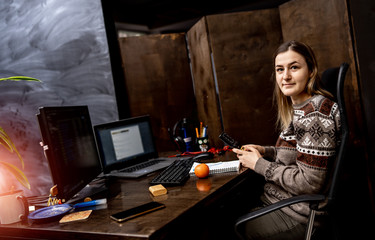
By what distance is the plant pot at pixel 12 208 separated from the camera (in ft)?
3.72

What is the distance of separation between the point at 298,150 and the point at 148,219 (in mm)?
712

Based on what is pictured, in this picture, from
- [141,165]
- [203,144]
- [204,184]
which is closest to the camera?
[204,184]

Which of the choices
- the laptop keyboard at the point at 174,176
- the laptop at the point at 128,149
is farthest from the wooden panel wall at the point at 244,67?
the laptop keyboard at the point at 174,176

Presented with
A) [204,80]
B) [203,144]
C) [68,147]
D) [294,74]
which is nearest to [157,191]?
[68,147]

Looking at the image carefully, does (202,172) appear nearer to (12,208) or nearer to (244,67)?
(12,208)

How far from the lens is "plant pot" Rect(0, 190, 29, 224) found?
3.72 feet

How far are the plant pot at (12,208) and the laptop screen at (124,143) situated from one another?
663mm

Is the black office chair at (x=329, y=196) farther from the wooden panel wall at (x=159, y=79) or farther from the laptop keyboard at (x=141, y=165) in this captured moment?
the wooden panel wall at (x=159, y=79)

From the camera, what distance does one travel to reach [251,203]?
214 centimetres

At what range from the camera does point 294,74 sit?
1380 millimetres

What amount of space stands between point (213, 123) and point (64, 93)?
4.37 feet

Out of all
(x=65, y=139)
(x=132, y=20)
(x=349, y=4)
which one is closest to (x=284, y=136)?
(x=65, y=139)

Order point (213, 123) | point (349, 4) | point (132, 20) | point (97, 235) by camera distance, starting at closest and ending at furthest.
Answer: point (97, 235) < point (349, 4) < point (213, 123) < point (132, 20)

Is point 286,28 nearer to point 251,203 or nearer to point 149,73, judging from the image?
point 149,73
